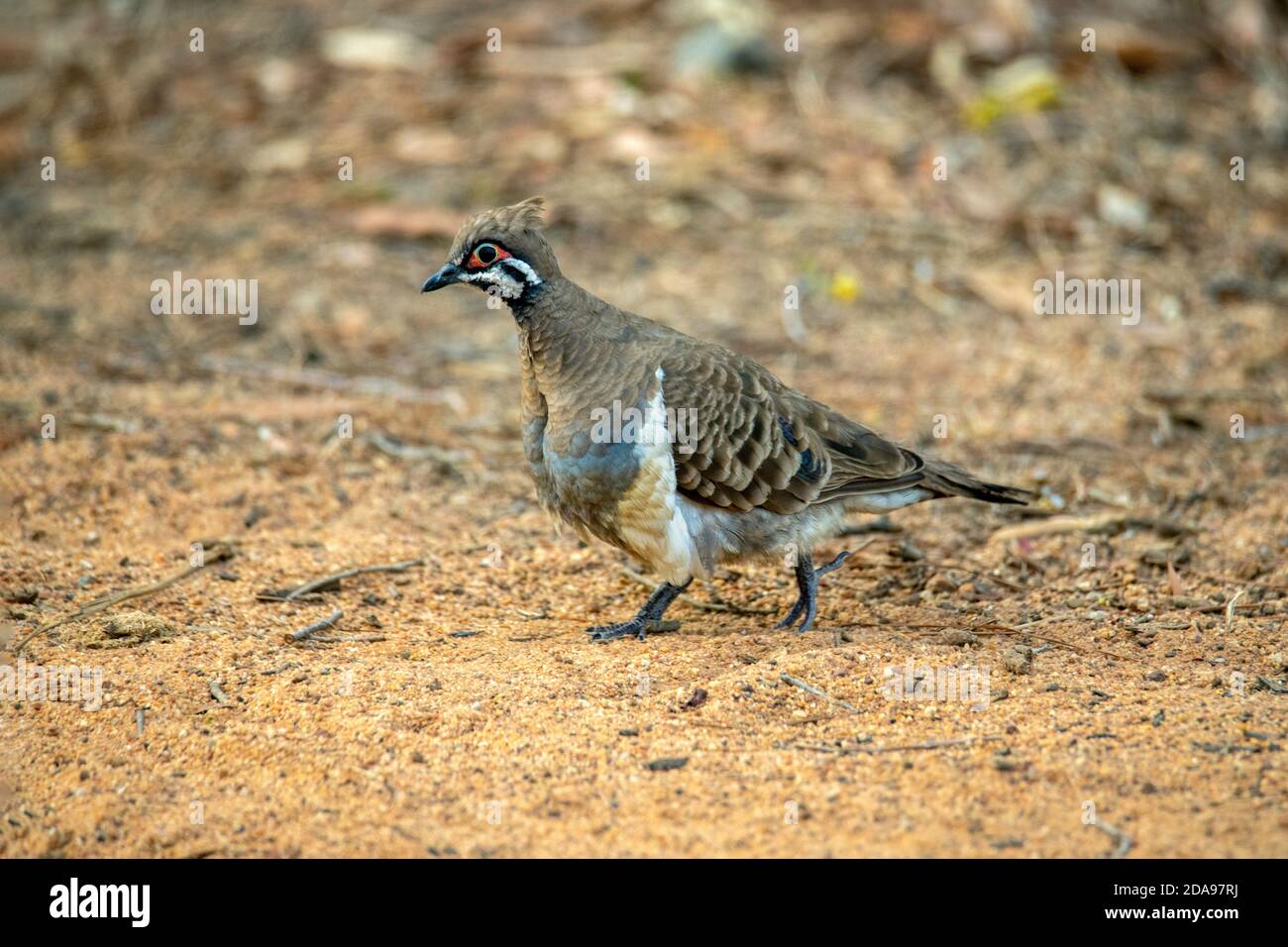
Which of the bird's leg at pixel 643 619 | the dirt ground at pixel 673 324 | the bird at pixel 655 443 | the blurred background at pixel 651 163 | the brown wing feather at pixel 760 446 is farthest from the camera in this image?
the blurred background at pixel 651 163

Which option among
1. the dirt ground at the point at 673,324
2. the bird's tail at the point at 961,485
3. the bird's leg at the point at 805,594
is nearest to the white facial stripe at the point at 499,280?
the dirt ground at the point at 673,324

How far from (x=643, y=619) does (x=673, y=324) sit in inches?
160

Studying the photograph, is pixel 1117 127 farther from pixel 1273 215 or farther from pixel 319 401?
pixel 319 401

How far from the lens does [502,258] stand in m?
5.43

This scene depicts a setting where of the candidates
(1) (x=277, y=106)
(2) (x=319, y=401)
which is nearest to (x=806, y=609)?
(2) (x=319, y=401)

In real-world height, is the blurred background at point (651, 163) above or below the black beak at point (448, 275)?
above

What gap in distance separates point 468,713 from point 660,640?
1.13m

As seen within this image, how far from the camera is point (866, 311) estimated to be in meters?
9.91

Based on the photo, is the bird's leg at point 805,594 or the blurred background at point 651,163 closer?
the bird's leg at point 805,594

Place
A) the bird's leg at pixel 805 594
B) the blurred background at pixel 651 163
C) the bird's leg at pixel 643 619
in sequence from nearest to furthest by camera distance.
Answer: the bird's leg at pixel 643 619 → the bird's leg at pixel 805 594 → the blurred background at pixel 651 163

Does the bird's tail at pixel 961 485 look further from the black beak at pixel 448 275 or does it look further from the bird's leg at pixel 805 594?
the black beak at pixel 448 275

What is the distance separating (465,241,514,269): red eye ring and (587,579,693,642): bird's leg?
62.2 inches

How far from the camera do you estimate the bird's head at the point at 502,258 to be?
540cm

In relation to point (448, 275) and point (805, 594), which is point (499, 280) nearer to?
point (448, 275)
